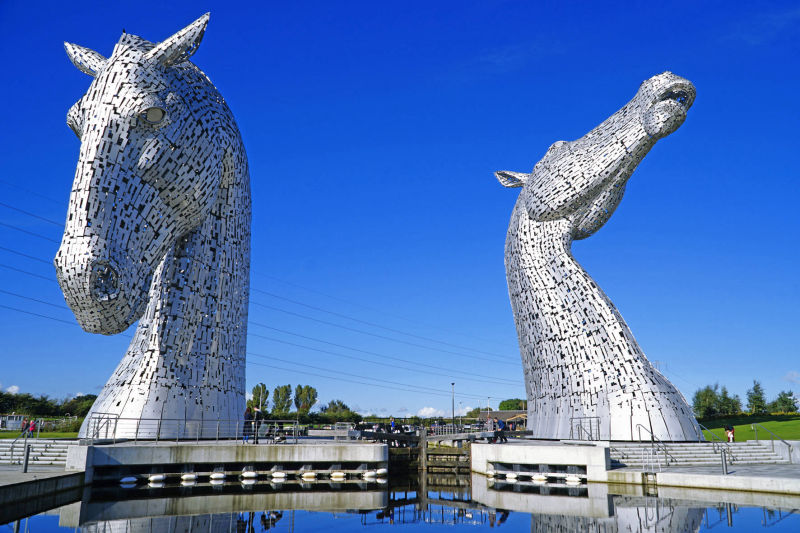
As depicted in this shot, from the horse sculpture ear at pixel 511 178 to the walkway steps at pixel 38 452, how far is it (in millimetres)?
14259

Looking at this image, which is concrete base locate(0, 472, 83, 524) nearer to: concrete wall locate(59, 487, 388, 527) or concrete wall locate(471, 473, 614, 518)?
concrete wall locate(59, 487, 388, 527)

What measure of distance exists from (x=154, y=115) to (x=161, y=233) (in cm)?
226

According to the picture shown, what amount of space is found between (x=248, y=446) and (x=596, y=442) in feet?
25.3

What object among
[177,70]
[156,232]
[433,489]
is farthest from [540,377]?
[177,70]

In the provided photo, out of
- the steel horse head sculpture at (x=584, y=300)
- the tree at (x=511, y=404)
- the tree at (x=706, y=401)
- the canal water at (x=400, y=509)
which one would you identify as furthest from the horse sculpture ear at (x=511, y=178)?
the tree at (x=511, y=404)

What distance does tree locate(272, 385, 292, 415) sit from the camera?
62.9m

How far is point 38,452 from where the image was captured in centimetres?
1295

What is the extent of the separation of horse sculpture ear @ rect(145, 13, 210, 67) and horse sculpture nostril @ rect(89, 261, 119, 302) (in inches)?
160

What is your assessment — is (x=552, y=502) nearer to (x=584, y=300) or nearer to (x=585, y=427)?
(x=585, y=427)

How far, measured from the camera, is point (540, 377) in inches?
713

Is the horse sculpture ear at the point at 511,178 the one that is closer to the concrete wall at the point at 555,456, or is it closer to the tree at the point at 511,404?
the concrete wall at the point at 555,456

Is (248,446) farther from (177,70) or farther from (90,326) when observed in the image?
(177,70)

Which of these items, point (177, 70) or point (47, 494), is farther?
point (177, 70)

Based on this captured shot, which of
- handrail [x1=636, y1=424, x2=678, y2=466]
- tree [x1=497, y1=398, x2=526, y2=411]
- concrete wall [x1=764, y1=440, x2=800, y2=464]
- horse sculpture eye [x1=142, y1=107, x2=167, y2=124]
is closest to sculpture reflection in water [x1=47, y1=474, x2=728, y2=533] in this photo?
handrail [x1=636, y1=424, x2=678, y2=466]
